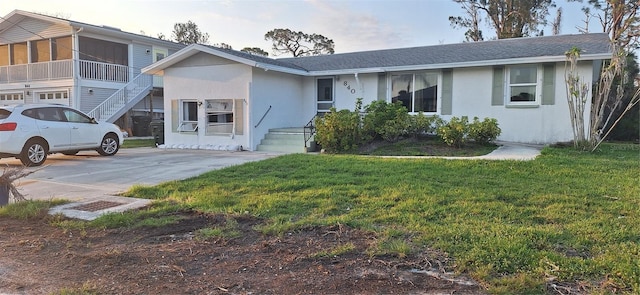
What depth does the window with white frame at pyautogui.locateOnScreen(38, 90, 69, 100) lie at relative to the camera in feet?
68.6

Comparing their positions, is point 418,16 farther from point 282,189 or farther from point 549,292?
point 549,292

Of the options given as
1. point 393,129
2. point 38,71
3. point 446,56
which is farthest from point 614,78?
point 38,71

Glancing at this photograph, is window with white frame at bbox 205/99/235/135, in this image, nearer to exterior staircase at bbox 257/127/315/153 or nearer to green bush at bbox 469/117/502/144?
exterior staircase at bbox 257/127/315/153

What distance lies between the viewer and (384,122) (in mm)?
12203

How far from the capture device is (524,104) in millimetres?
12500

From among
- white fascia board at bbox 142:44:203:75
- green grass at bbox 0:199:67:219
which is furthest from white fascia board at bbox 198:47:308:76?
green grass at bbox 0:199:67:219

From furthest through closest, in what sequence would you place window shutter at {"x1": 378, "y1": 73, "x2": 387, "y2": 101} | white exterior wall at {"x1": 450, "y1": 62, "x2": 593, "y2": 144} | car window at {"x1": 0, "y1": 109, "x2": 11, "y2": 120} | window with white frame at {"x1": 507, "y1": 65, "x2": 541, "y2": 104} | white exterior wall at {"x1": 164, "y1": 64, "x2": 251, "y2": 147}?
window shutter at {"x1": 378, "y1": 73, "x2": 387, "y2": 101} < white exterior wall at {"x1": 164, "y1": 64, "x2": 251, "y2": 147} < window with white frame at {"x1": 507, "y1": 65, "x2": 541, "y2": 104} < white exterior wall at {"x1": 450, "y1": 62, "x2": 593, "y2": 144} < car window at {"x1": 0, "y1": 109, "x2": 11, "y2": 120}

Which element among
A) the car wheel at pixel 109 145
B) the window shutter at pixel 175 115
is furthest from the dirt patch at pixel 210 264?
the window shutter at pixel 175 115

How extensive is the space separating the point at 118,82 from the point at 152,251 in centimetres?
2064

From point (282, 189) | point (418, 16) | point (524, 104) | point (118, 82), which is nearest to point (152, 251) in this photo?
point (282, 189)

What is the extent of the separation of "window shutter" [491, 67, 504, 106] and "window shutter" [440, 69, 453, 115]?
126 cm

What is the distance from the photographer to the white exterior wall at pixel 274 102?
13523 millimetres

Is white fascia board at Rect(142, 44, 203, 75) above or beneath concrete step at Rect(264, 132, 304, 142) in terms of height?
above

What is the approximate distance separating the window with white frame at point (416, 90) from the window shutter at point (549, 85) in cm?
312
